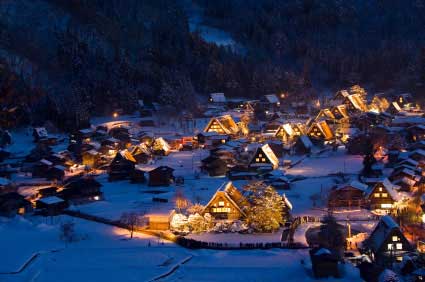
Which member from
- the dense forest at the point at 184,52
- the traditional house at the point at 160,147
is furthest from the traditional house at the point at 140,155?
the dense forest at the point at 184,52

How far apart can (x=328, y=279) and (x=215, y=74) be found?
145ft

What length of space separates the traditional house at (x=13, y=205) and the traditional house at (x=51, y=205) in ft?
1.63

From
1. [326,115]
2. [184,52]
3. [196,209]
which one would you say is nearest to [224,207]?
[196,209]

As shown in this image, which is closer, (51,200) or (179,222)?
(179,222)

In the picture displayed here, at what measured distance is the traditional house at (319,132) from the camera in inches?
1451

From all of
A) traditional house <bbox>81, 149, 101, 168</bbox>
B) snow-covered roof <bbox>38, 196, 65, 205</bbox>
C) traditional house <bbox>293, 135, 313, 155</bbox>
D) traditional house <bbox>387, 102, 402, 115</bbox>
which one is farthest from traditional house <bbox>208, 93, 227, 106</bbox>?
snow-covered roof <bbox>38, 196, 65, 205</bbox>

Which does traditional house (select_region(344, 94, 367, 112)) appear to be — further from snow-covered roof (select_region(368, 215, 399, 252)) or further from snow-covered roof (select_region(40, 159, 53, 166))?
snow-covered roof (select_region(368, 215, 399, 252))

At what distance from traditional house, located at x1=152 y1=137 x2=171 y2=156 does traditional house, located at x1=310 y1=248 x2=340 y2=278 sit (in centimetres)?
2072

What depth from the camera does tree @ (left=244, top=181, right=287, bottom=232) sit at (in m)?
20.1

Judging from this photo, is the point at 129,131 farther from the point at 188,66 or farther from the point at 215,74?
the point at 188,66

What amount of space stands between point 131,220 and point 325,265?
821 centimetres

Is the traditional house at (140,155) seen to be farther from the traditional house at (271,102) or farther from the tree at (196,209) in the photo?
Answer: the traditional house at (271,102)

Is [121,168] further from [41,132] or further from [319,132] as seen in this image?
[319,132]

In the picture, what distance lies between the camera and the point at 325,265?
52.3 ft
